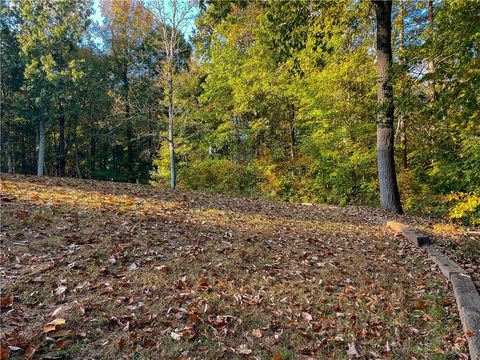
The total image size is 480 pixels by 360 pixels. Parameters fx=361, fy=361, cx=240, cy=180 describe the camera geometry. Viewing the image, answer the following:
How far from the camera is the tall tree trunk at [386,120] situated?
8.66m

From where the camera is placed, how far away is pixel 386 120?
8.59m

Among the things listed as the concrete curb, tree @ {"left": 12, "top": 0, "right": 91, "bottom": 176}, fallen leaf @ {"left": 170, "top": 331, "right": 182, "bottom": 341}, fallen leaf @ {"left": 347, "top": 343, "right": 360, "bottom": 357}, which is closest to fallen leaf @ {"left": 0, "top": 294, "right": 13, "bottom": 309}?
fallen leaf @ {"left": 170, "top": 331, "right": 182, "bottom": 341}

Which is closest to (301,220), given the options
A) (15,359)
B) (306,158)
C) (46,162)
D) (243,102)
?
(15,359)

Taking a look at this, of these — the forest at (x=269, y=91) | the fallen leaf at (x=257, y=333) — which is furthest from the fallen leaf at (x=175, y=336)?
the forest at (x=269, y=91)

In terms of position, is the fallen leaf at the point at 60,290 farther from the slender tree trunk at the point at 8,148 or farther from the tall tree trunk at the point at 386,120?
the slender tree trunk at the point at 8,148

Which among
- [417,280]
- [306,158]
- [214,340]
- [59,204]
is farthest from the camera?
[306,158]

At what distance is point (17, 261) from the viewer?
160 inches

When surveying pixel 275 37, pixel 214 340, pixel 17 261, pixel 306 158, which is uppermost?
pixel 275 37

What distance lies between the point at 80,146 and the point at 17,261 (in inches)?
1054

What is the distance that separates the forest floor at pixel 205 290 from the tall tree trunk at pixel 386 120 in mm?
3256

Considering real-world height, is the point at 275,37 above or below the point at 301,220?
above

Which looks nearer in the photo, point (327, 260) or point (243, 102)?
point (327, 260)

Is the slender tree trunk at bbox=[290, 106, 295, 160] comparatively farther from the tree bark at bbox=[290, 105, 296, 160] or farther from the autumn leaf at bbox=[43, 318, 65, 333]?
the autumn leaf at bbox=[43, 318, 65, 333]

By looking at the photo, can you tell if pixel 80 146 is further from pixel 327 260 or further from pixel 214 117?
pixel 327 260
